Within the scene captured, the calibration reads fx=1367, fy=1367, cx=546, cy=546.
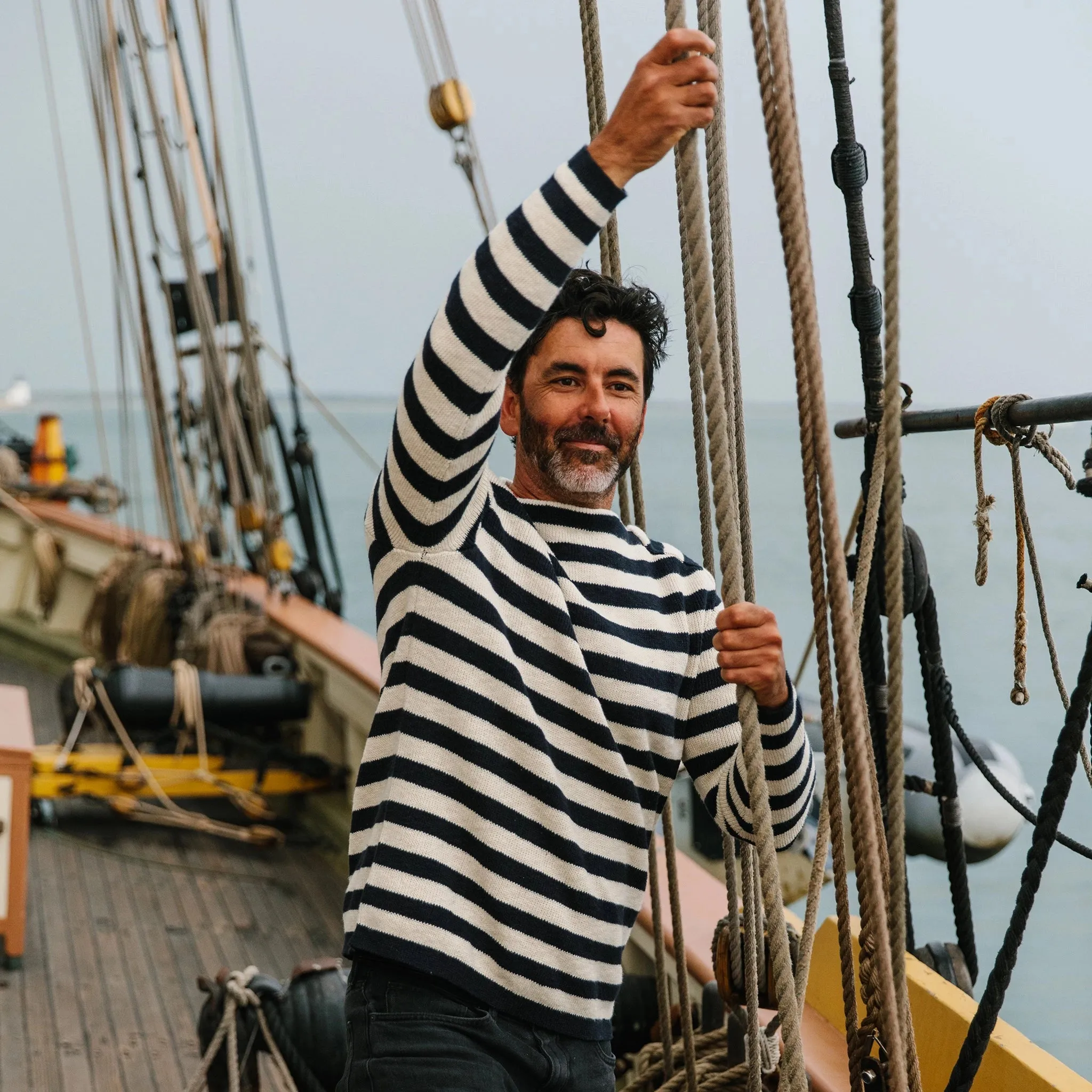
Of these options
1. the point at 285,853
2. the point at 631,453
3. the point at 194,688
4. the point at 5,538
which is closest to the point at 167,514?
the point at 194,688

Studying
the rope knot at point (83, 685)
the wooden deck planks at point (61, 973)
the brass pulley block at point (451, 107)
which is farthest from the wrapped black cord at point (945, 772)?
the rope knot at point (83, 685)

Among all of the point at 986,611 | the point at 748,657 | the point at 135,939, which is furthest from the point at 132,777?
the point at 986,611

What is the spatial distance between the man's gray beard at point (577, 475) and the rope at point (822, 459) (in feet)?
0.65

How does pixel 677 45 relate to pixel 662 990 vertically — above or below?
above

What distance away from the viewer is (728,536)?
3.53 feet

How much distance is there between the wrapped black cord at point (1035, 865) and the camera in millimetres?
1140

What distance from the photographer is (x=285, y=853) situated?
11.0 ft

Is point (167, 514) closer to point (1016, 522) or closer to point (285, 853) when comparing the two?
point (285, 853)

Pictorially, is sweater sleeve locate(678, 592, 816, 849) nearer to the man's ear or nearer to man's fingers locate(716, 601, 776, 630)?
man's fingers locate(716, 601, 776, 630)

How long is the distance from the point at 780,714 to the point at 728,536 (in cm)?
19

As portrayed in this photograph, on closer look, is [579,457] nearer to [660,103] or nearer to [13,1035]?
[660,103]

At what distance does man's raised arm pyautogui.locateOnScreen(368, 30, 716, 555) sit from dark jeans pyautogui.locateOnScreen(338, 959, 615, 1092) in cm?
42

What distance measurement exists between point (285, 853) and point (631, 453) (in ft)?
7.72

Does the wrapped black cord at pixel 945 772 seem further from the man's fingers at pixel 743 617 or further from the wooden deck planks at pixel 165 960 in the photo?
the wooden deck planks at pixel 165 960
